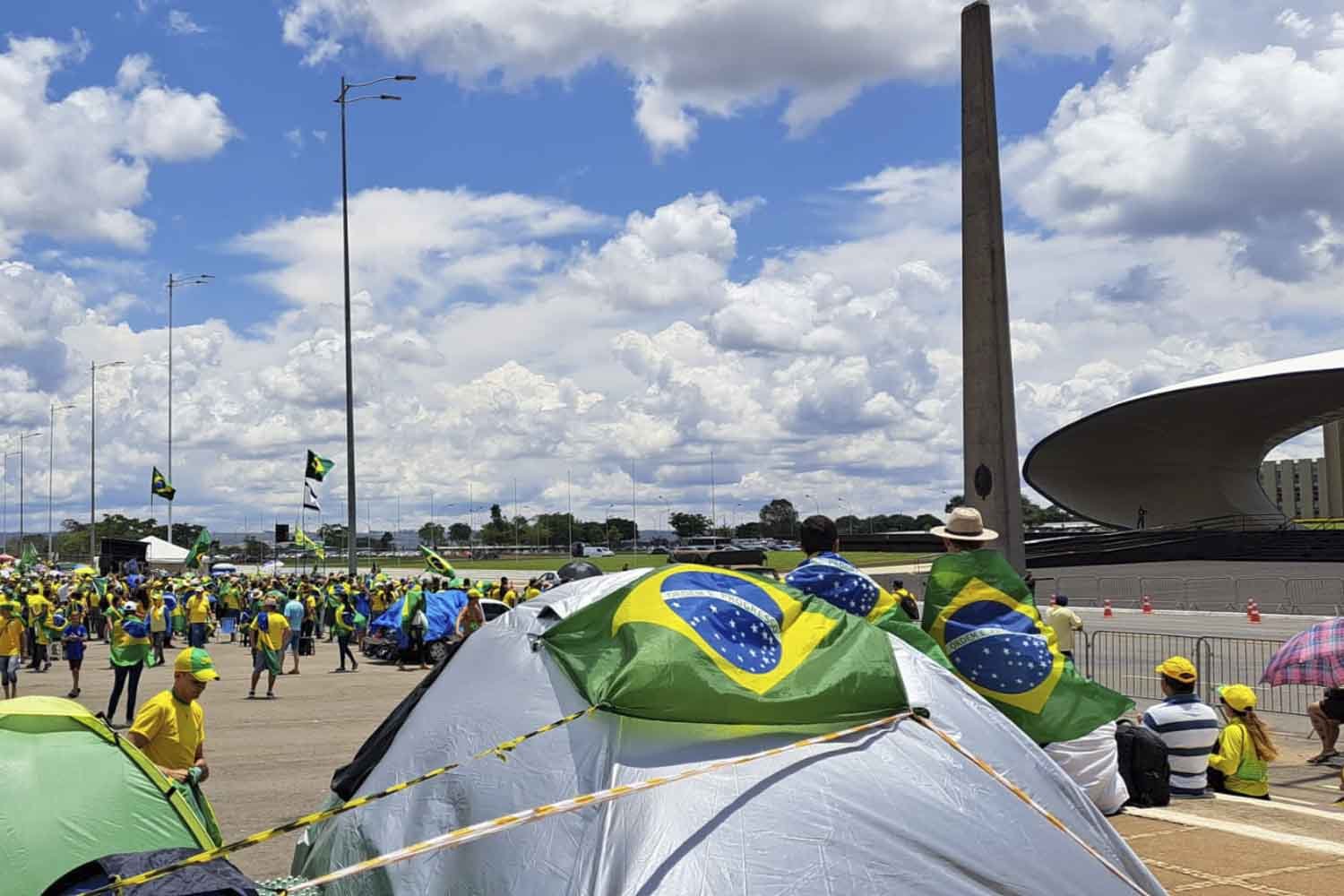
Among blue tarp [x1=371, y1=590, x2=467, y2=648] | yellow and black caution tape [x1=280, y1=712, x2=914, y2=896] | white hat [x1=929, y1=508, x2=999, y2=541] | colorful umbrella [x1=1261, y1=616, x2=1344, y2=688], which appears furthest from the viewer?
blue tarp [x1=371, y1=590, x2=467, y2=648]

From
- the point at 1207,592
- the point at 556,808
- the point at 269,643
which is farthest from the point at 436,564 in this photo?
the point at 1207,592

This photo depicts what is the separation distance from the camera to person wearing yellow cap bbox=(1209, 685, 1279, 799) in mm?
8320

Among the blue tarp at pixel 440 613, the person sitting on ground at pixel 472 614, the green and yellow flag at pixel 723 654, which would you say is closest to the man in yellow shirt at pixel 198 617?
the blue tarp at pixel 440 613

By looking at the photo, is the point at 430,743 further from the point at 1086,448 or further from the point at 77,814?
the point at 1086,448

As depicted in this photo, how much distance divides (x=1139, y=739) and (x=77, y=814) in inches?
226

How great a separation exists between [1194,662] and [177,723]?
12.8 metres

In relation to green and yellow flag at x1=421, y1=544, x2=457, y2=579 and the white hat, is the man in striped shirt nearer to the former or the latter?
the white hat

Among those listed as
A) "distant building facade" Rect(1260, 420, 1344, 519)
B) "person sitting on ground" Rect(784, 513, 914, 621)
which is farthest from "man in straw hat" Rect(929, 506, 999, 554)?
"distant building facade" Rect(1260, 420, 1344, 519)

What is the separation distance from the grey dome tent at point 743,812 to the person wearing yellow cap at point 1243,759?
4557 millimetres

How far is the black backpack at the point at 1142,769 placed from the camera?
287 inches

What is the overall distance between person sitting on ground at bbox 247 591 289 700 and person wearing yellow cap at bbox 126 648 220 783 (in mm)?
10059

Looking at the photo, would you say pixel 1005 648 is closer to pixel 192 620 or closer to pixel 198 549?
pixel 192 620

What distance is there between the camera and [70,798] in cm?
486

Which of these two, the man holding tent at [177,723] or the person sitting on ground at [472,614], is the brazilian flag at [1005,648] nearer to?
the man holding tent at [177,723]
